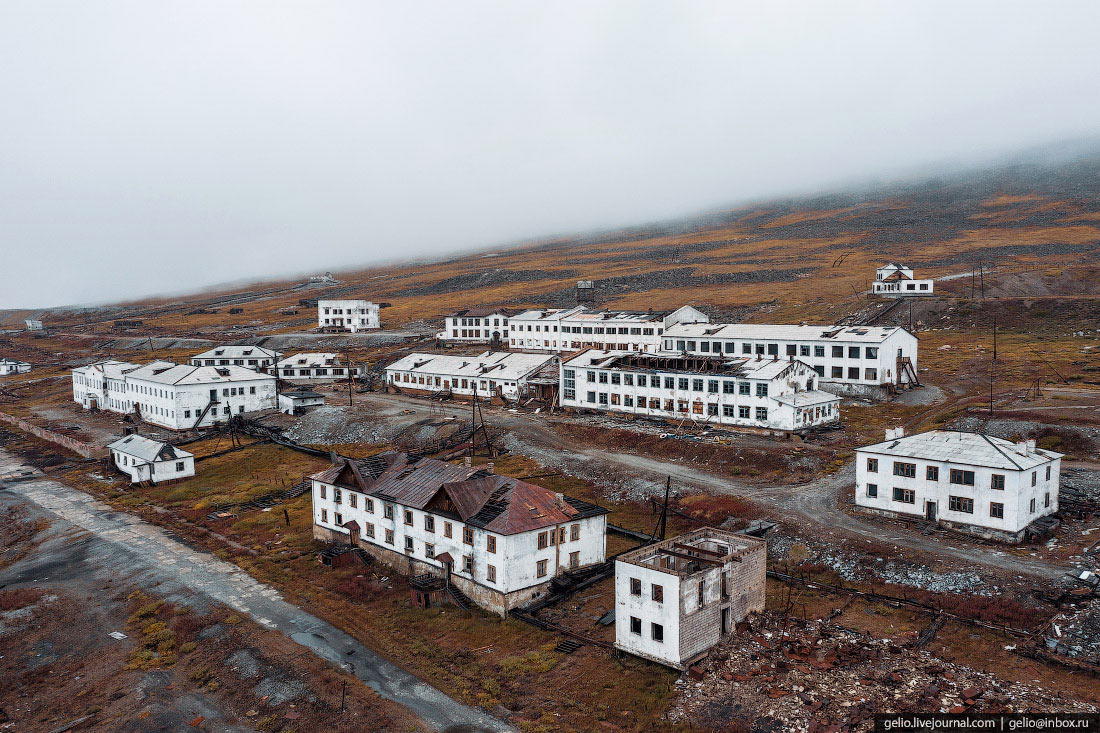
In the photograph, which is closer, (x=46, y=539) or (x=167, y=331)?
(x=46, y=539)

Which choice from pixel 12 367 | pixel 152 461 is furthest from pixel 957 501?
pixel 12 367

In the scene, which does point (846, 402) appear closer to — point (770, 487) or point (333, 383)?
point (770, 487)

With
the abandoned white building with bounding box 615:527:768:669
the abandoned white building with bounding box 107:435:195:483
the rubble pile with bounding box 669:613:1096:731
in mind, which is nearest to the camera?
the rubble pile with bounding box 669:613:1096:731

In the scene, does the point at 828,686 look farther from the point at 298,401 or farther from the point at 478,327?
the point at 478,327

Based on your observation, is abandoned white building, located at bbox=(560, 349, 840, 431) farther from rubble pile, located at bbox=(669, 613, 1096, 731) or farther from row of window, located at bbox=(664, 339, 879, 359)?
rubble pile, located at bbox=(669, 613, 1096, 731)

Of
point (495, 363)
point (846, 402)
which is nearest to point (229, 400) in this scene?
point (495, 363)

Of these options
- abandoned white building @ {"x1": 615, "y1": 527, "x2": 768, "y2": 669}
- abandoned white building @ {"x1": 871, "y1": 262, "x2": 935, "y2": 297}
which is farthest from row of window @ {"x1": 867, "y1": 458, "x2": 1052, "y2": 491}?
abandoned white building @ {"x1": 871, "y1": 262, "x2": 935, "y2": 297}
